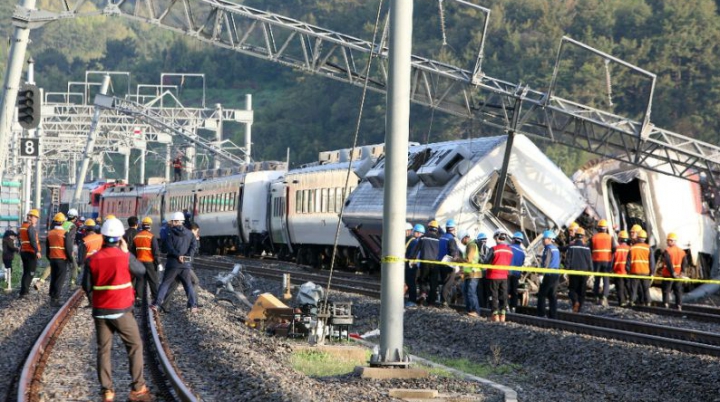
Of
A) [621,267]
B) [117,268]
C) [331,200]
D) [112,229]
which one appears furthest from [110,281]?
[331,200]

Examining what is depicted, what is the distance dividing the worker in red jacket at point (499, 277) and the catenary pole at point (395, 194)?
23.0 feet

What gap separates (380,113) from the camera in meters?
89.9

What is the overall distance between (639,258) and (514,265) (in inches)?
149

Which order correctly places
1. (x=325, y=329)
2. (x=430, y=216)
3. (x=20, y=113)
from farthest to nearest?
(x=430, y=216), (x=20, y=113), (x=325, y=329)

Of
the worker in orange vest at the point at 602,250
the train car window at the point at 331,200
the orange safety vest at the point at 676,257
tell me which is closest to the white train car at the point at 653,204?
the orange safety vest at the point at 676,257

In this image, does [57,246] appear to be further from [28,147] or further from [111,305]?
[28,147]

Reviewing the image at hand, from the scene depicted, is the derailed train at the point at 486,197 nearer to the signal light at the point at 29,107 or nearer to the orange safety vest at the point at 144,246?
the orange safety vest at the point at 144,246

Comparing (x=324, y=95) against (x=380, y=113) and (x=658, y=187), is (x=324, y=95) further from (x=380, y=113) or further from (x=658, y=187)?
(x=658, y=187)

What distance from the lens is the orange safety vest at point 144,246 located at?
72.4ft

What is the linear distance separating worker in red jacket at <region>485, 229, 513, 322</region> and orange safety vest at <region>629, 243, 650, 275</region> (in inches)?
163

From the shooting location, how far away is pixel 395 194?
14.8 metres

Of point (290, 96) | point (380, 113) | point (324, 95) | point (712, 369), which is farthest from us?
point (290, 96)

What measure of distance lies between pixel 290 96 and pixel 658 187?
293 ft

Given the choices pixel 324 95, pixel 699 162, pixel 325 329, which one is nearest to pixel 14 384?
pixel 325 329
